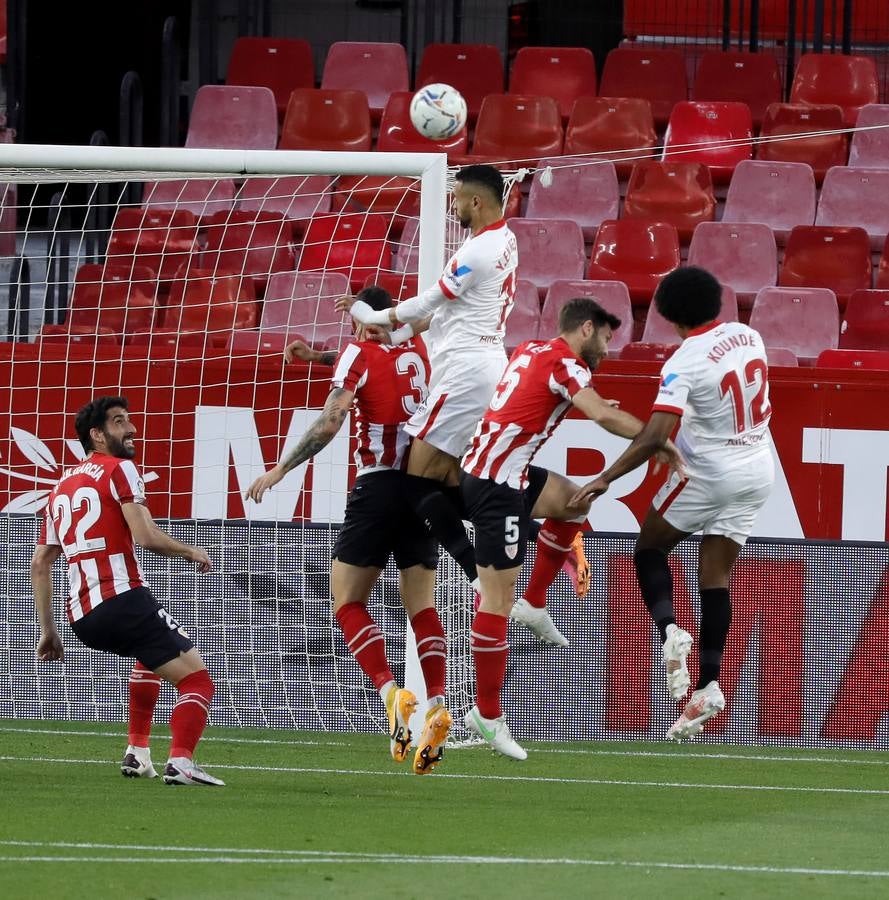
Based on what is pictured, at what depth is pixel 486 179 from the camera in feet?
25.8

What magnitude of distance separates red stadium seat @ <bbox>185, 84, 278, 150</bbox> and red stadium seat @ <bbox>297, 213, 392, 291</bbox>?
156 centimetres

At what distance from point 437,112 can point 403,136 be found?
5.53 meters

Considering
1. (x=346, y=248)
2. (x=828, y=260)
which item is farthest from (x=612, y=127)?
(x=346, y=248)

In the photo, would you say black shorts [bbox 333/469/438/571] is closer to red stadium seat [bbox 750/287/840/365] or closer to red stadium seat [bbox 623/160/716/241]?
red stadium seat [bbox 750/287/840/365]

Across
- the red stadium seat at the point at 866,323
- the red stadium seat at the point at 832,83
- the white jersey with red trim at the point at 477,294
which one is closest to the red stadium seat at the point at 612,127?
the red stadium seat at the point at 832,83

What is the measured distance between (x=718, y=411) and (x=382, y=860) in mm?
2837

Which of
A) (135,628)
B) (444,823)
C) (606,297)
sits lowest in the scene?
(444,823)

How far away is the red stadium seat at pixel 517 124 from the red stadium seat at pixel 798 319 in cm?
279

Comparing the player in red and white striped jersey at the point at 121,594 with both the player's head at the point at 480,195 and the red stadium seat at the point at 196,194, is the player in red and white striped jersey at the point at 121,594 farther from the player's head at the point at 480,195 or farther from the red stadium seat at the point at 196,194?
the red stadium seat at the point at 196,194

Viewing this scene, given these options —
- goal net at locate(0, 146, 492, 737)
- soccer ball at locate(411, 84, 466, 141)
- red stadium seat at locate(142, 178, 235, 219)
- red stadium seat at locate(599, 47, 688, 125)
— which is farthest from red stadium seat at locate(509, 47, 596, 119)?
soccer ball at locate(411, 84, 466, 141)

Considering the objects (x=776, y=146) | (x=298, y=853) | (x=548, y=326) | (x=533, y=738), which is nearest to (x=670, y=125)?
(x=776, y=146)

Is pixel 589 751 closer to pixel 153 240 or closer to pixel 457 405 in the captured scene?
pixel 457 405

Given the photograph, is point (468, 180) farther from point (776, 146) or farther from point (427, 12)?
point (427, 12)

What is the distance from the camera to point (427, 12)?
54.3ft
